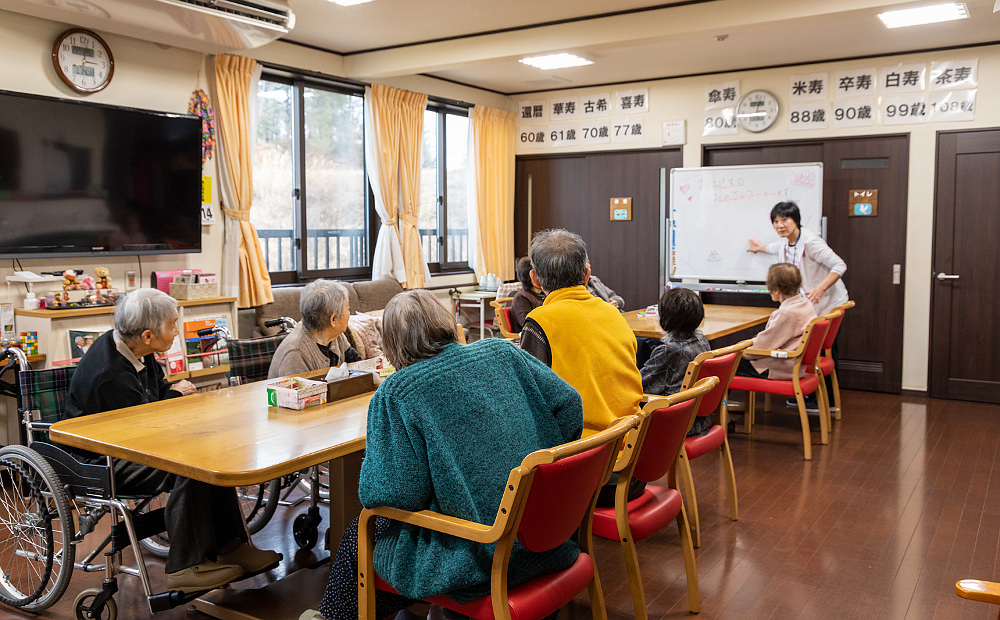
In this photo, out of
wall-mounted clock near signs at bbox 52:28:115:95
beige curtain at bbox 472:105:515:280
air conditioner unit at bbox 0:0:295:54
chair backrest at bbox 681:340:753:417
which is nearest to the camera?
chair backrest at bbox 681:340:753:417

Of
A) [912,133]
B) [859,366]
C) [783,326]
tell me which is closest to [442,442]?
[783,326]

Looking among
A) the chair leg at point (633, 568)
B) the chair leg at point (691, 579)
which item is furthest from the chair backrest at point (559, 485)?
the chair leg at point (691, 579)

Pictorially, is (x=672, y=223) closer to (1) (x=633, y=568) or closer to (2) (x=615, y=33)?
(2) (x=615, y=33)

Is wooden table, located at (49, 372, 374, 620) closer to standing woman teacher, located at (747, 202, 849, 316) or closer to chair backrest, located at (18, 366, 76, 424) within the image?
chair backrest, located at (18, 366, 76, 424)

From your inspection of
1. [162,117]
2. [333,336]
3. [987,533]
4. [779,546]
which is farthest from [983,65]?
[162,117]

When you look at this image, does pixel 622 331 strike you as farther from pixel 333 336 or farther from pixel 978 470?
pixel 978 470

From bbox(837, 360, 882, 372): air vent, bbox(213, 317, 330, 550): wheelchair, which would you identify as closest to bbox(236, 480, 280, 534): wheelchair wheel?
bbox(213, 317, 330, 550): wheelchair

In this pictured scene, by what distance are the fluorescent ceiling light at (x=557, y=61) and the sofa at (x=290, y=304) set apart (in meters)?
2.26

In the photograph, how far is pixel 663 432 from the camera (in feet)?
8.17

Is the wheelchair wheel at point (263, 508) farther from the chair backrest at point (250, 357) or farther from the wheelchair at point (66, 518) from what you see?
the wheelchair at point (66, 518)

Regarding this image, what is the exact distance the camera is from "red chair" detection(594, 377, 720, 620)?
7.65ft

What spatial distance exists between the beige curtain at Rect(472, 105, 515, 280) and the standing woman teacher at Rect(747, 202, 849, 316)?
300 centimetres

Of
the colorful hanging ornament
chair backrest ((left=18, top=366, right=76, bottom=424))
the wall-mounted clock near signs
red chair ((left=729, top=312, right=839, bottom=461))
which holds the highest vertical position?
the wall-mounted clock near signs

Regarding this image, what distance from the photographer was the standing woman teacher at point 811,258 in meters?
5.77
